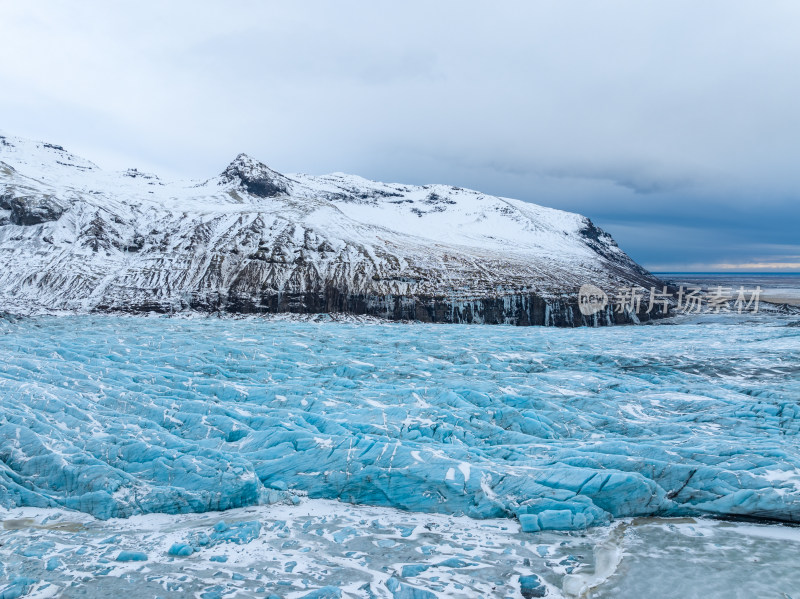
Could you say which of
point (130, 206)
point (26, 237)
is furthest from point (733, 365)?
point (130, 206)

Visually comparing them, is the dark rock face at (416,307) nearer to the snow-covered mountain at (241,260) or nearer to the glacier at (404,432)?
the snow-covered mountain at (241,260)

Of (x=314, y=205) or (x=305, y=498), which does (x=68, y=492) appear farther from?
(x=314, y=205)

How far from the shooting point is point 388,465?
47.6ft

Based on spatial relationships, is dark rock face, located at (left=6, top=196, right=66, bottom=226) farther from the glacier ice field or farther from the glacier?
the glacier ice field

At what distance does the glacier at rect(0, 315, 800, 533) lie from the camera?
13.1 metres

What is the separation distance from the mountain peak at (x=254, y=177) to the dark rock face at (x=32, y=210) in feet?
157

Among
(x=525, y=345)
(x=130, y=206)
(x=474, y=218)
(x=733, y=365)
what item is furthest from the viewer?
(x=474, y=218)

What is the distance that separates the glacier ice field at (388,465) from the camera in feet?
35.7

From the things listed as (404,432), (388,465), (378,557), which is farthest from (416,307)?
(378,557)

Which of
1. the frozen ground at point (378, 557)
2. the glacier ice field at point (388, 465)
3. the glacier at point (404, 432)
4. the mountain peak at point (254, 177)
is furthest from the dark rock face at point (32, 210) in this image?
the frozen ground at point (378, 557)

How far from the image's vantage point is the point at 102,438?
1596cm

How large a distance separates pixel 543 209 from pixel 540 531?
6811 inches

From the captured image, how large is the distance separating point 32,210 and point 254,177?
55092 mm

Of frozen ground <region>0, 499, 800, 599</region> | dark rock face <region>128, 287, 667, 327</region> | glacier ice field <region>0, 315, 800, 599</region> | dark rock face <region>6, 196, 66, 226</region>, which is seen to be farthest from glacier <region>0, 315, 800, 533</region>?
dark rock face <region>6, 196, 66, 226</region>
